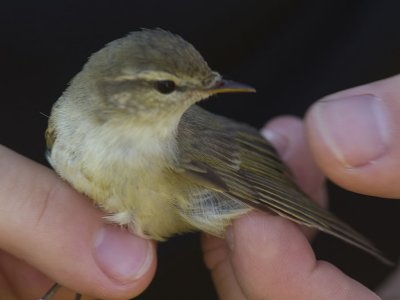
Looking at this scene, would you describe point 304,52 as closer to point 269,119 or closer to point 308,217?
point 269,119

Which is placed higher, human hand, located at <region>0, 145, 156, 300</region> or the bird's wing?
the bird's wing

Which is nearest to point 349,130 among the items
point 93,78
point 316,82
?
point 93,78

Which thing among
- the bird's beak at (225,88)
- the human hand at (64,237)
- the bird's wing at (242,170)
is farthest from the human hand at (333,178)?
the human hand at (64,237)

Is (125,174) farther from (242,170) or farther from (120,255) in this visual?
(242,170)

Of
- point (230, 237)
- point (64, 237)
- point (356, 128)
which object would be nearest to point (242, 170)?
point (230, 237)

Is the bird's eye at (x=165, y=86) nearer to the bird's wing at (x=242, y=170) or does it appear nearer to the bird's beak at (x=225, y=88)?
the bird's beak at (x=225, y=88)

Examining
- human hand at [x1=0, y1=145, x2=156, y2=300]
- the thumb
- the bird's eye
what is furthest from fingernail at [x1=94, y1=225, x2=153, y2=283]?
the thumb

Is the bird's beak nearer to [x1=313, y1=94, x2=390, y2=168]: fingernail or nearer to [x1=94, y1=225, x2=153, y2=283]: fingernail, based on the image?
[x1=313, y1=94, x2=390, y2=168]: fingernail

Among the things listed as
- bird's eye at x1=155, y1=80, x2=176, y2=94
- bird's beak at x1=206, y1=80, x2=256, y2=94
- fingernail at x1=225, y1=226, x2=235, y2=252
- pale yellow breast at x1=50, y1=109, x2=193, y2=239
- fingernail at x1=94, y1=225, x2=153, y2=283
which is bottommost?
fingernail at x1=94, y1=225, x2=153, y2=283
